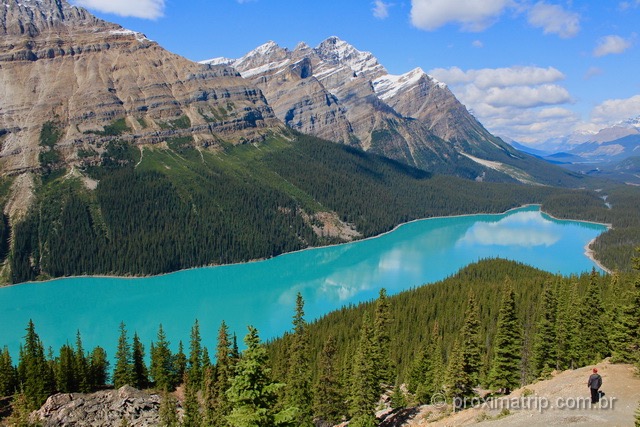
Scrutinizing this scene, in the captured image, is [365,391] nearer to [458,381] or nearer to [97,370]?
[458,381]

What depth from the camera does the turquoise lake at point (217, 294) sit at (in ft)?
369

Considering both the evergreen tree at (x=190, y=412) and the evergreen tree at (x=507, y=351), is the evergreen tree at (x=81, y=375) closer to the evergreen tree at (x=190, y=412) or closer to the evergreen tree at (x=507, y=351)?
the evergreen tree at (x=190, y=412)

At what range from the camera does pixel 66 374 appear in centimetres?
6362

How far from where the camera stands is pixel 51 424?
5456 cm

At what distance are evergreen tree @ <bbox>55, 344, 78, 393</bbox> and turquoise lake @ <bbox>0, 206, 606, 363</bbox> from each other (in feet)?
114

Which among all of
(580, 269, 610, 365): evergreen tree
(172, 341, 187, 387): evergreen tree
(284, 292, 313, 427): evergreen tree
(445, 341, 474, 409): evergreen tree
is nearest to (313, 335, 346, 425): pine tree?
(284, 292, 313, 427): evergreen tree

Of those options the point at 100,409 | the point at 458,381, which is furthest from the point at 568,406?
the point at 100,409

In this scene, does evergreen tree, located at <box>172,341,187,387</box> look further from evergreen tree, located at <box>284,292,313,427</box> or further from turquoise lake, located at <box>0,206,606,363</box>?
evergreen tree, located at <box>284,292,313,427</box>

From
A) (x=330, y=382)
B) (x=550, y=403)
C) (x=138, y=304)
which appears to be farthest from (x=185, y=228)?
(x=550, y=403)

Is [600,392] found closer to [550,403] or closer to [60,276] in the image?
[550,403]

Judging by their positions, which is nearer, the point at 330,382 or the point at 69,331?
the point at 330,382

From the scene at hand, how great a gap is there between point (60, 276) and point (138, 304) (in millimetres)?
44553

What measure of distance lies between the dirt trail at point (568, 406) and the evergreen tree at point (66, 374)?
2020 inches

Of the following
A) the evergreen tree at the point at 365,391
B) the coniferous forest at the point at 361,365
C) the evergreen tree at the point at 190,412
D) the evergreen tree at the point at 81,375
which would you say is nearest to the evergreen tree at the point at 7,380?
the coniferous forest at the point at 361,365
